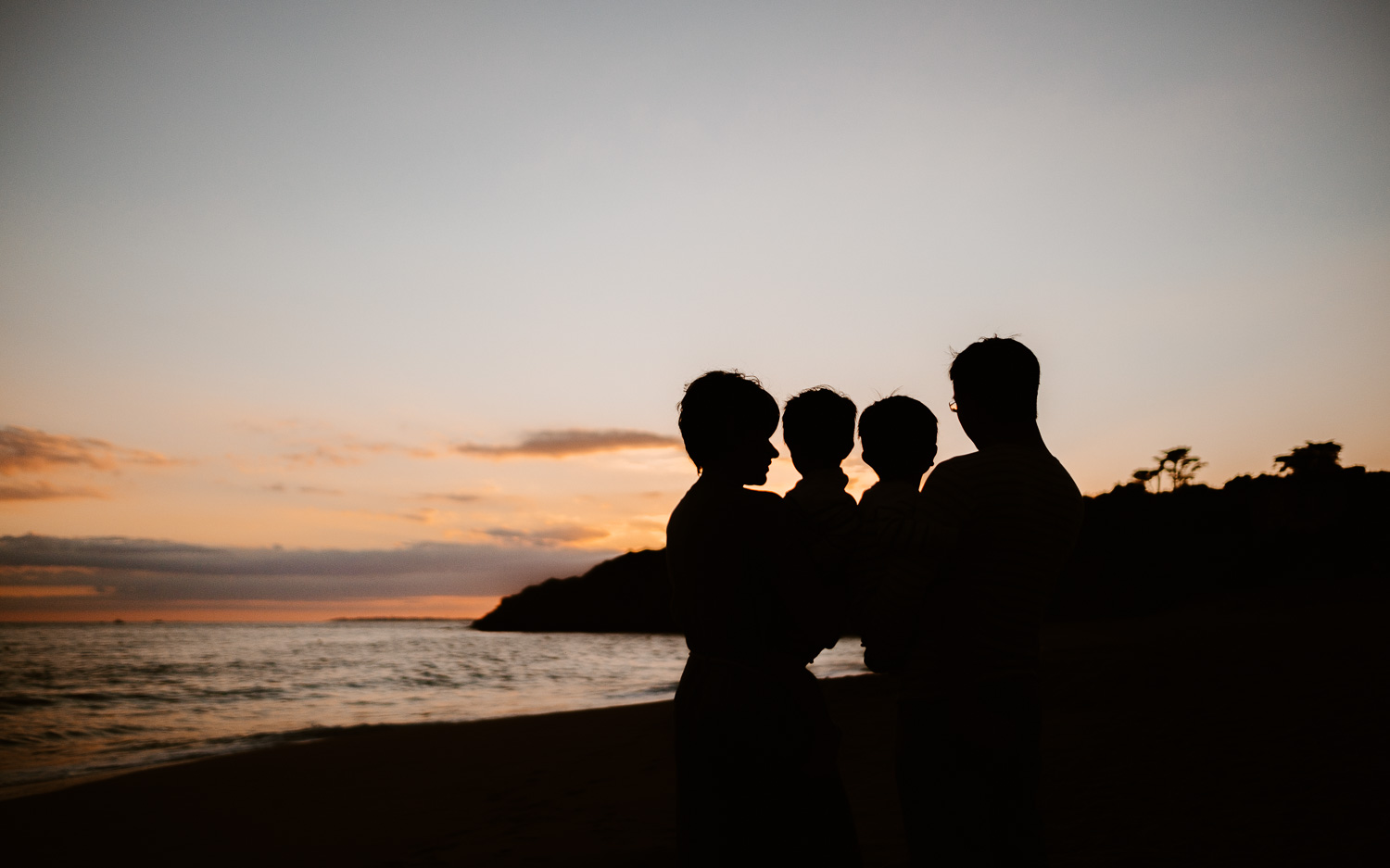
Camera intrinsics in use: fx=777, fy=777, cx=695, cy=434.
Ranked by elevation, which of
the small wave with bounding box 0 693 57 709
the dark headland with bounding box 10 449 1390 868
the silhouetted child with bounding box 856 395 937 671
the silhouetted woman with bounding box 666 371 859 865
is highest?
the silhouetted child with bounding box 856 395 937 671

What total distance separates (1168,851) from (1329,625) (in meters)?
12.1

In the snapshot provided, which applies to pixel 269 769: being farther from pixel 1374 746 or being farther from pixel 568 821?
pixel 1374 746

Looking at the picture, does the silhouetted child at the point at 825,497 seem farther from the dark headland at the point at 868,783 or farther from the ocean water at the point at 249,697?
the ocean water at the point at 249,697

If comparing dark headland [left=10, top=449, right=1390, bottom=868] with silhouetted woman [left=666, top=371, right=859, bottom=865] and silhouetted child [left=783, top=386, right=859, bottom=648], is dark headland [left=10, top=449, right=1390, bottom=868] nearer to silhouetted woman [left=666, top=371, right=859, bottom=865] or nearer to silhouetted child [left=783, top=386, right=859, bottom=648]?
silhouetted woman [left=666, top=371, right=859, bottom=865]

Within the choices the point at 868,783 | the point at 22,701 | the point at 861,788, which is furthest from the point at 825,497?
the point at 22,701

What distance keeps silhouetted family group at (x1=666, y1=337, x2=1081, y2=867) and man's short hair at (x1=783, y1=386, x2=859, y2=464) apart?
0.29 meters

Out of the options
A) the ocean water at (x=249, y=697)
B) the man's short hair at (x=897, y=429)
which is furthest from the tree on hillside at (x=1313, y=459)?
the man's short hair at (x=897, y=429)

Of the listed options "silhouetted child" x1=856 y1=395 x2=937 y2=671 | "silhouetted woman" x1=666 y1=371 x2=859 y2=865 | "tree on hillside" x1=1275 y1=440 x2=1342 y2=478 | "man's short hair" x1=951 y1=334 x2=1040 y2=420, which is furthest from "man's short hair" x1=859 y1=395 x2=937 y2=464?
"tree on hillside" x1=1275 y1=440 x2=1342 y2=478

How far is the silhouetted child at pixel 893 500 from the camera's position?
1796mm

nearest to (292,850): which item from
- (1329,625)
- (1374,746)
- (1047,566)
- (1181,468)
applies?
(1047,566)

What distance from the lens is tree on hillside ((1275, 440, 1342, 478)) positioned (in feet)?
132

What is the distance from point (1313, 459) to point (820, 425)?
5161cm

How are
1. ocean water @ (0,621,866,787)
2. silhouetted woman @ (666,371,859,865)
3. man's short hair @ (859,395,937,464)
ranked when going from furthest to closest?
ocean water @ (0,621,866,787) < man's short hair @ (859,395,937,464) < silhouetted woman @ (666,371,859,865)

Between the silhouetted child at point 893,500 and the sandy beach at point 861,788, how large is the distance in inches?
123
